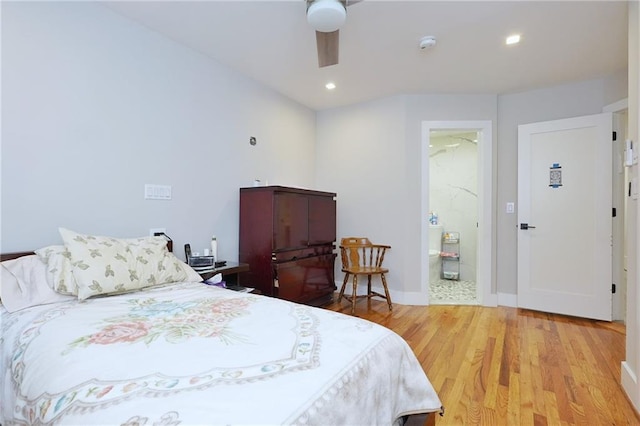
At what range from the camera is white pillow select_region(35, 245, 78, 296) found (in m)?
1.53

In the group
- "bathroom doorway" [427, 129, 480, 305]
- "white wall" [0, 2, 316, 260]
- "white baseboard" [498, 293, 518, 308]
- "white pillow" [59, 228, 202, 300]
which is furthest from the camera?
"bathroom doorway" [427, 129, 480, 305]

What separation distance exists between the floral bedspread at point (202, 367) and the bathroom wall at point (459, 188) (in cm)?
442

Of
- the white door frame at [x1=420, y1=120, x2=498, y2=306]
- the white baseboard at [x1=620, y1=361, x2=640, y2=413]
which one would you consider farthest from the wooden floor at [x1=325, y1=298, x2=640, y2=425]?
the white door frame at [x1=420, y1=120, x2=498, y2=306]

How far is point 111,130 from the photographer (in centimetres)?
220

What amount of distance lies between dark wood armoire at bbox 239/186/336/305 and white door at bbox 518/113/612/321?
2.32m

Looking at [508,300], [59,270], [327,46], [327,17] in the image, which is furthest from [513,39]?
[59,270]

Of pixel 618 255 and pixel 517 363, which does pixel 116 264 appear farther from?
pixel 618 255

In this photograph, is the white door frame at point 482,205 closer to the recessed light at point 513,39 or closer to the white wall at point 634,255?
the recessed light at point 513,39

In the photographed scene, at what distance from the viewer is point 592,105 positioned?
10.8 feet

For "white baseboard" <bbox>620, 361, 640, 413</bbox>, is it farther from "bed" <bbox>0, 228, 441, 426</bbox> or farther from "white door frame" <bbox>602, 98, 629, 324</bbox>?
"white door frame" <bbox>602, 98, 629, 324</bbox>

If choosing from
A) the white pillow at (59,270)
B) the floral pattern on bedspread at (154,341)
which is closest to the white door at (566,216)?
the floral pattern on bedspread at (154,341)

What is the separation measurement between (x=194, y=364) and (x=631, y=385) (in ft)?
7.84

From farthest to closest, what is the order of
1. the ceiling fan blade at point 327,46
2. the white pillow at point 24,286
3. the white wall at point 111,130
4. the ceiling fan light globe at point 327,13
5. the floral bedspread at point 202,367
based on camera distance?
the ceiling fan blade at point 327,46 → the white wall at point 111,130 → the ceiling fan light globe at point 327,13 → the white pillow at point 24,286 → the floral bedspread at point 202,367

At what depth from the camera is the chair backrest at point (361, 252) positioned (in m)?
3.82
